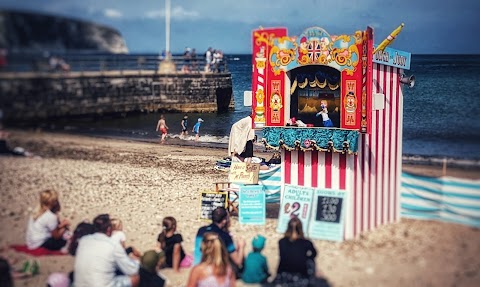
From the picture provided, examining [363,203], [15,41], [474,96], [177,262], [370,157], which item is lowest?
[177,262]

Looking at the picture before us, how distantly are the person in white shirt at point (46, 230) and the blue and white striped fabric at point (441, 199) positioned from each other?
3826 millimetres

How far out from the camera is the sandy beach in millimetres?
5133

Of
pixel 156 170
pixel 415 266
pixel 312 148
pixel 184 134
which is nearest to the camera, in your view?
pixel 415 266

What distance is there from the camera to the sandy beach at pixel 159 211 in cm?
513

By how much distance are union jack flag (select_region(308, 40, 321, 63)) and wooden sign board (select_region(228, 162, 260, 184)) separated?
1.84 metres

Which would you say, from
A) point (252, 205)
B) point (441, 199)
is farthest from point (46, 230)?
point (441, 199)

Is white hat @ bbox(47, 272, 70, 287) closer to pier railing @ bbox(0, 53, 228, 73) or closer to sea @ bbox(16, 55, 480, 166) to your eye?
sea @ bbox(16, 55, 480, 166)

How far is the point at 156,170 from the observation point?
8422 mm

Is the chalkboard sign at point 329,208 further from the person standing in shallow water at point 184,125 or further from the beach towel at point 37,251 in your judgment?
the person standing in shallow water at point 184,125

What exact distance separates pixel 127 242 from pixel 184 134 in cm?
298

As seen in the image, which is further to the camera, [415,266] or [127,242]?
[127,242]

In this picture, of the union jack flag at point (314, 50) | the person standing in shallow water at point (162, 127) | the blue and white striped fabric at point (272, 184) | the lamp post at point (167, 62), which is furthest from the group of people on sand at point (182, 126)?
the union jack flag at point (314, 50)

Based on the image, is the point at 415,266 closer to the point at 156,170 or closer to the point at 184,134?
the point at 156,170

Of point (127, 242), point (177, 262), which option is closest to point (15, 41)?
point (127, 242)
